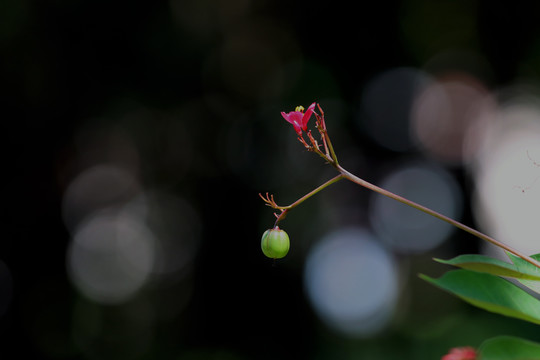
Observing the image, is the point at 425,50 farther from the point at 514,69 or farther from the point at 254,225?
the point at 254,225

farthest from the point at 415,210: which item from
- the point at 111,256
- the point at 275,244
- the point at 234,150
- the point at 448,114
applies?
the point at 275,244

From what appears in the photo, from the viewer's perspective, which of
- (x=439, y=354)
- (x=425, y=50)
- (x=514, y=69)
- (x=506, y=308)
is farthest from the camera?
(x=425, y=50)

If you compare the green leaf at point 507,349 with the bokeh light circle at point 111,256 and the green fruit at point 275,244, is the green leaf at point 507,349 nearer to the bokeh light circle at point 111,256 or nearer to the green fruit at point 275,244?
the green fruit at point 275,244

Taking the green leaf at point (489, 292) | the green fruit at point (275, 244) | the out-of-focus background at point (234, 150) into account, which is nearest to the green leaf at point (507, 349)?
the green leaf at point (489, 292)

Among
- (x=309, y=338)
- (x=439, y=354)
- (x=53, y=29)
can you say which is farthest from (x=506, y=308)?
(x=53, y=29)

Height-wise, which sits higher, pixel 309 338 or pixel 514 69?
pixel 514 69

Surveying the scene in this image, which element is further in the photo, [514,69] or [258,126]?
[258,126]

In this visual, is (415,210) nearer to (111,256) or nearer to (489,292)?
(111,256)
